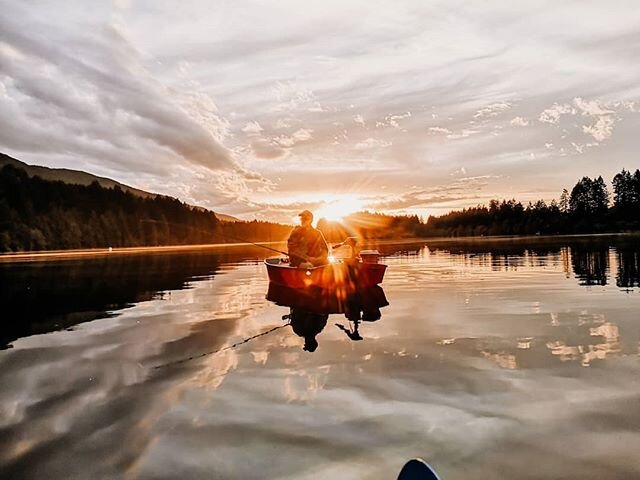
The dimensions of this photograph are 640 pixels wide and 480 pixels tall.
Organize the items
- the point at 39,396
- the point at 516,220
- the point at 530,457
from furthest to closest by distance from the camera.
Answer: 1. the point at 516,220
2. the point at 39,396
3. the point at 530,457

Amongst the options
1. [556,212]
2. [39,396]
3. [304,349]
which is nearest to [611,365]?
[304,349]

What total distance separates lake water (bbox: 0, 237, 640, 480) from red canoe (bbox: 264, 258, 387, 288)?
342 centimetres

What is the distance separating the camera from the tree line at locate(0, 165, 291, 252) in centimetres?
10844

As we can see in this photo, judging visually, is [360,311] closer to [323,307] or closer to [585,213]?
[323,307]

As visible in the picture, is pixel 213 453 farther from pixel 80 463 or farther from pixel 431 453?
pixel 431 453

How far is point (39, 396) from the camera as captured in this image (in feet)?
27.1

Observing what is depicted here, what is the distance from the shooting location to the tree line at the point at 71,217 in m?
108

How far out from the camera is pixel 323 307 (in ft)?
59.4

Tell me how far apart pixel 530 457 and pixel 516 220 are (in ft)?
605

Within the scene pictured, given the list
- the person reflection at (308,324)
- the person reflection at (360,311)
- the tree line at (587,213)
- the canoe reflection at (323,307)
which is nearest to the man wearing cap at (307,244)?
the canoe reflection at (323,307)

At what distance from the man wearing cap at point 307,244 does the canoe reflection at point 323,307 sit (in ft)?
4.28

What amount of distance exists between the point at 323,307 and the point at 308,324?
138 inches

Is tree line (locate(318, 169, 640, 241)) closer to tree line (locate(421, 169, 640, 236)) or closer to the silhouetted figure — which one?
tree line (locate(421, 169, 640, 236))

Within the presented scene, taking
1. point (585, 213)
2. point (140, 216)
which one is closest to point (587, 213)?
point (585, 213)
